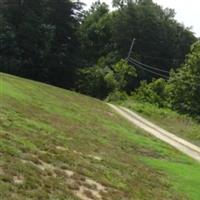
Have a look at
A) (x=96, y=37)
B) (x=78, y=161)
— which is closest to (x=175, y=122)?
(x=78, y=161)

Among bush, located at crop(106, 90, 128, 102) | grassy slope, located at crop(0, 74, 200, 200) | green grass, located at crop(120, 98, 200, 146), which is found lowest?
bush, located at crop(106, 90, 128, 102)

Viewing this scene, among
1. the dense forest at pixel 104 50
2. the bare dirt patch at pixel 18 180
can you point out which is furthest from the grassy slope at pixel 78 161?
the dense forest at pixel 104 50

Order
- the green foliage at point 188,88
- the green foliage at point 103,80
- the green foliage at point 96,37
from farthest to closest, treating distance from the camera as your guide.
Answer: the green foliage at point 96,37 < the green foliage at point 103,80 < the green foliage at point 188,88

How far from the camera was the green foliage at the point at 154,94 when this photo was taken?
68.8 metres

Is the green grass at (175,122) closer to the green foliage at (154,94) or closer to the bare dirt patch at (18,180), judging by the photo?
the green foliage at (154,94)

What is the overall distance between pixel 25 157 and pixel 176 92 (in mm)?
44186

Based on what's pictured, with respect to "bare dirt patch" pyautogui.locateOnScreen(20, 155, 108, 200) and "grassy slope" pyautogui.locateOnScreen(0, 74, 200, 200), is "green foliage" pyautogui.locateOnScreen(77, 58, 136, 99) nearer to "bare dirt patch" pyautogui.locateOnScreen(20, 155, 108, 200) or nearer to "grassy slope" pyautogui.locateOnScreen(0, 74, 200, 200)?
"grassy slope" pyautogui.locateOnScreen(0, 74, 200, 200)

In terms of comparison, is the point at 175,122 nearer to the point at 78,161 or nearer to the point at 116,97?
the point at 116,97

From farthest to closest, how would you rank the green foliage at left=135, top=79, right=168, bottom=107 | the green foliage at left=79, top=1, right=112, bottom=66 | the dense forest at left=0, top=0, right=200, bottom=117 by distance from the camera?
the green foliage at left=79, top=1, right=112, bottom=66 → the green foliage at left=135, top=79, right=168, bottom=107 → the dense forest at left=0, top=0, right=200, bottom=117

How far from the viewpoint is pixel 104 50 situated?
9556 cm

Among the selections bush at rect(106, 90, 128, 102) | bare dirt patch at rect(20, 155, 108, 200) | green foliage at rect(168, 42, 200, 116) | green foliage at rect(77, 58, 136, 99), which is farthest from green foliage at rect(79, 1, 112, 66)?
bare dirt patch at rect(20, 155, 108, 200)

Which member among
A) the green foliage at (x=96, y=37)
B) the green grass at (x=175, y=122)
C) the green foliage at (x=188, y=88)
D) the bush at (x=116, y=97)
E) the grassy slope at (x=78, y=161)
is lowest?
the bush at (x=116, y=97)

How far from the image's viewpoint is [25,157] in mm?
13492

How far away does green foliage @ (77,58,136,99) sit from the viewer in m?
71.9
